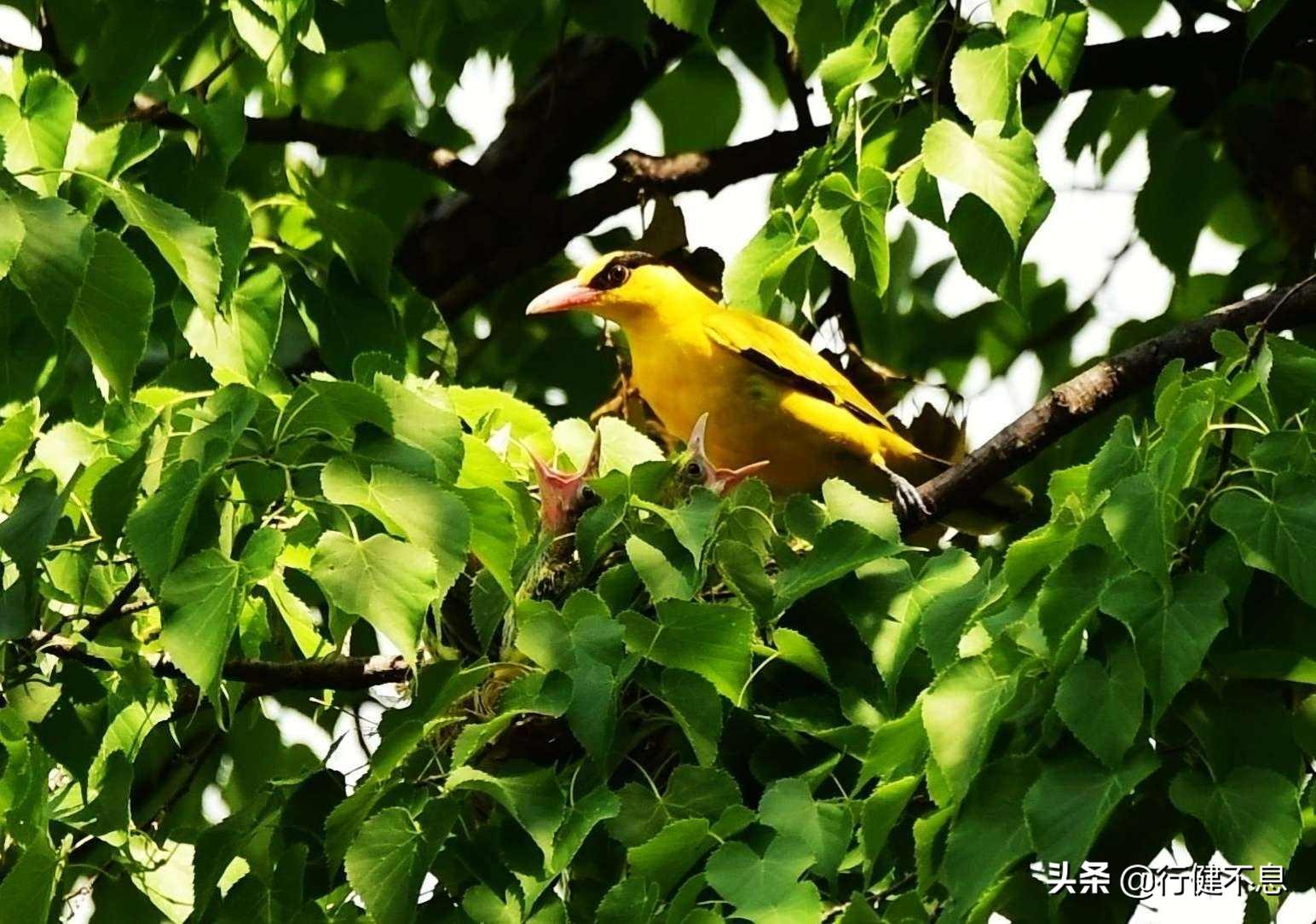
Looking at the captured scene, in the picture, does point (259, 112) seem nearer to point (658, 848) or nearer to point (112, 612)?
point (112, 612)

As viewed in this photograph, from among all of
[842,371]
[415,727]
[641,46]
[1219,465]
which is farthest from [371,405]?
[842,371]

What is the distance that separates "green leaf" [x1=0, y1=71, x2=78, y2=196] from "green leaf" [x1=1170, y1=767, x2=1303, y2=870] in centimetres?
208

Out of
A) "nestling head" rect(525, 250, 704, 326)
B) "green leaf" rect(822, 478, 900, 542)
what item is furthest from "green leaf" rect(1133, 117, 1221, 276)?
"green leaf" rect(822, 478, 900, 542)

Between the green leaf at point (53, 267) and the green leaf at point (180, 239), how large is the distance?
250 mm

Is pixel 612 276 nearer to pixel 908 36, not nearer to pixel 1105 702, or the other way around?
pixel 908 36

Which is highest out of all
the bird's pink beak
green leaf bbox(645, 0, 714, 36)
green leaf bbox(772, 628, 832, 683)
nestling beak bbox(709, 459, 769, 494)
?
the bird's pink beak

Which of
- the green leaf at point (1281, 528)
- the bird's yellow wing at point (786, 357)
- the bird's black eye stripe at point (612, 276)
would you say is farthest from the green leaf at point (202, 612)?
the bird's black eye stripe at point (612, 276)

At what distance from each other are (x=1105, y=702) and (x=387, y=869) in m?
1.05

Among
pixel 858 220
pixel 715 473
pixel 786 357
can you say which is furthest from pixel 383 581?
pixel 786 357

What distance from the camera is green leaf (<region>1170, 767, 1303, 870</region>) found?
2.49 metres

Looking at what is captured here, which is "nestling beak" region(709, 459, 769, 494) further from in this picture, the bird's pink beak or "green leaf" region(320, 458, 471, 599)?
"green leaf" region(320, 458, 471, 599)

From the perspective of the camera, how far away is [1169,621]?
2.59 meters

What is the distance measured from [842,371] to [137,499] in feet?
9.23

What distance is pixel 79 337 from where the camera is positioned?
10.7ft
